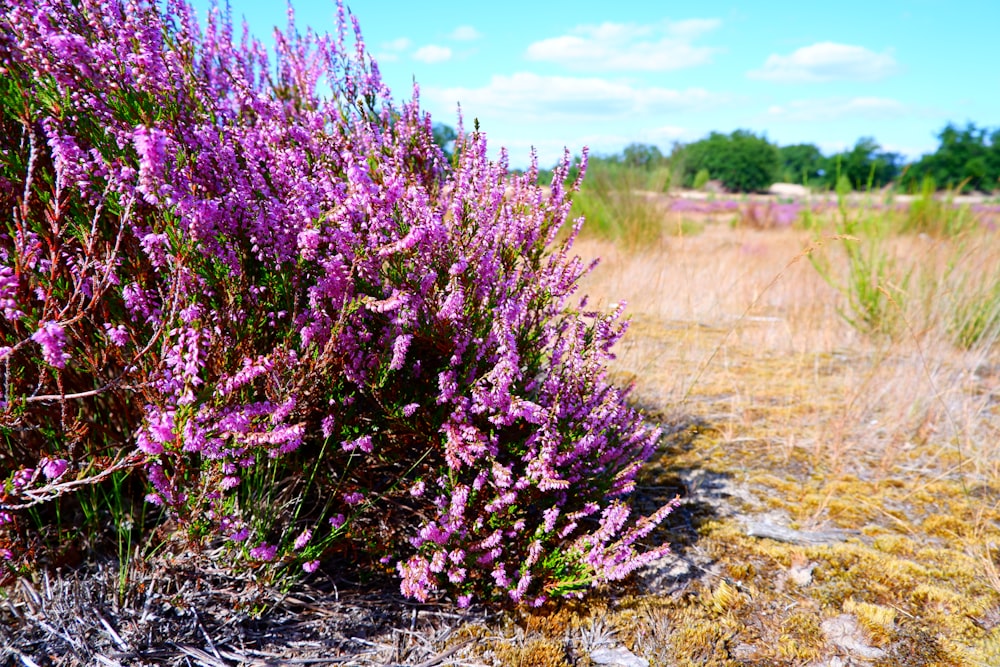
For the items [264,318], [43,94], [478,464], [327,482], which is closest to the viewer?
[43,94]

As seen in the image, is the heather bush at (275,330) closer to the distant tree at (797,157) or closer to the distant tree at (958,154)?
the distant tree at (958,154)

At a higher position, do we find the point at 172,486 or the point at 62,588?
the point at 172,486

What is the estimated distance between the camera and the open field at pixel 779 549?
190 centimetres

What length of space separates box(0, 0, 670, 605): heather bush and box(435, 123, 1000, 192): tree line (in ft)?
5.00

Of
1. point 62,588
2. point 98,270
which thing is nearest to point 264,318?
point 98,270

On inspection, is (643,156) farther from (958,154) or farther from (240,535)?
(958,154)

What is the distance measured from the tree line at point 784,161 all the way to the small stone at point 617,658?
101 inches

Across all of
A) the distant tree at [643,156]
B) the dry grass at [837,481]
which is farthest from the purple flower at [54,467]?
the distant tree at [643,156]

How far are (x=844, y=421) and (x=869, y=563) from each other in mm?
1286

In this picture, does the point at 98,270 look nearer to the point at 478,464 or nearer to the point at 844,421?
the point at 478,464

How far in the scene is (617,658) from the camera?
6.21 feet

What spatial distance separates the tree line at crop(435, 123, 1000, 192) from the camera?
12406 mm

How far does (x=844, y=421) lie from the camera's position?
3.48 m

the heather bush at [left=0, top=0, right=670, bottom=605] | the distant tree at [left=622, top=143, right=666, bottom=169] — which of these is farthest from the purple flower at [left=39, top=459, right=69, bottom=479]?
the distant tree at [left=622, top=143, right=666, bottom=169]
